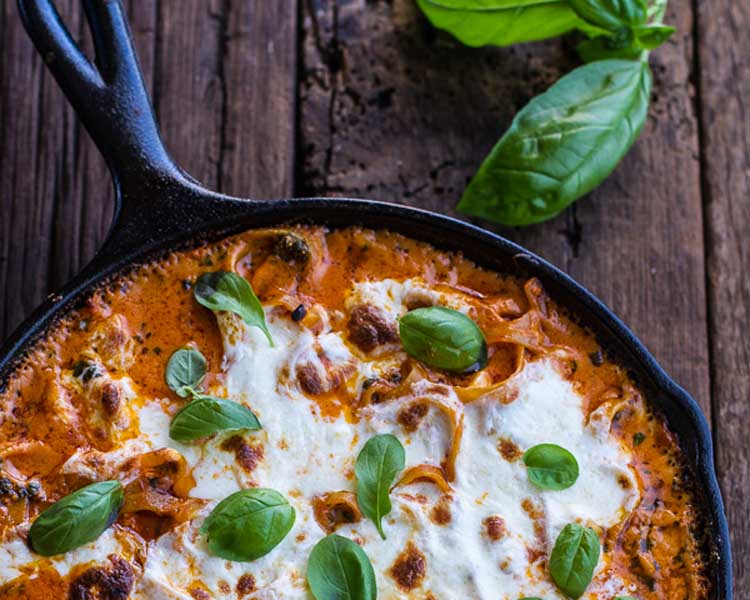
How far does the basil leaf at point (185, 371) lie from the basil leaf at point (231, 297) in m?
0.12

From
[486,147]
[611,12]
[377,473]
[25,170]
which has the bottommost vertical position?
[377,473]

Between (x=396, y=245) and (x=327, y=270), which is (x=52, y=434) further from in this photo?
(x=396, y=245)

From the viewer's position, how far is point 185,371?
8.17 ft

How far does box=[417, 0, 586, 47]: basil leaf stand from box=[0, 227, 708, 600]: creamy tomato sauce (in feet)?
2.59

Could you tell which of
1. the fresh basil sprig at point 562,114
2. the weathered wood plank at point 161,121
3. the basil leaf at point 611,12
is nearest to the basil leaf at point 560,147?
the fresh basil sprig at point 562,114

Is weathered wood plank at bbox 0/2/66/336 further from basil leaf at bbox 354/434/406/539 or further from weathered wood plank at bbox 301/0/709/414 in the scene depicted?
basil leaf at bbox 354/434/406/539

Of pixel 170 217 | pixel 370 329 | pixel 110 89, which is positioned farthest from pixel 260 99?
pixel 370 329

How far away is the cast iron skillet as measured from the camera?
98.7 inches

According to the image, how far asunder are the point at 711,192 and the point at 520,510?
1354 millimetres

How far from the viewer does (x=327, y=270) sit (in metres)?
2.64

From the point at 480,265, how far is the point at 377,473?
24.3 inches

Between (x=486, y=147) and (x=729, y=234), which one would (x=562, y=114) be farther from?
(x=729, y=234)

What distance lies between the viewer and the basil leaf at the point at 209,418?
2.37 m

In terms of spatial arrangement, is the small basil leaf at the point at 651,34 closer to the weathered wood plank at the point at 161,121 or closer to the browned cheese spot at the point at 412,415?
the weathered wood plank at the point at 161,121
